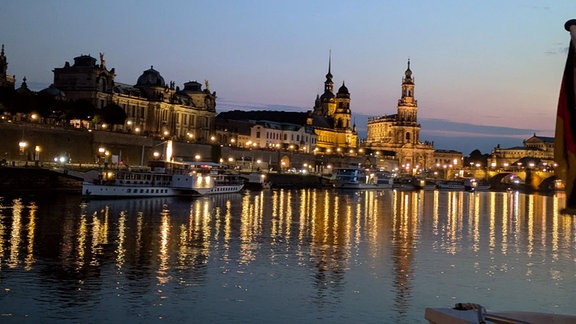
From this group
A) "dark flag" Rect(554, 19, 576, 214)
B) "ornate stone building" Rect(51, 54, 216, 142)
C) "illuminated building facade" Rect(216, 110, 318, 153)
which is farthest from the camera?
"illuminated building facade" Rect(216, 110, 318, 153)

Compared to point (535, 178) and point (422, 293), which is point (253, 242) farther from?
point (535, 178)

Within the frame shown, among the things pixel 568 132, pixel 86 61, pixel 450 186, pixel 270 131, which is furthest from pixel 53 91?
pixel 568 132

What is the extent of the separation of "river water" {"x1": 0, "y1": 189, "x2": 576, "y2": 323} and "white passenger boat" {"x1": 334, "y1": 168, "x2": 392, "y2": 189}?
189 feet

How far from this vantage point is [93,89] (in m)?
91.7

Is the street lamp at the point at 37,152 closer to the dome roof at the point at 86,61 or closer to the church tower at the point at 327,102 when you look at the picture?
the dome roof at the point at 86,61

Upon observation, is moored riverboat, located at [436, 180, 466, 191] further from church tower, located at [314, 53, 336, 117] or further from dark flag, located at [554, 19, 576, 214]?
dark flag, located at [554, 19, 576, 214]

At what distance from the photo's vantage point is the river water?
59.0ft

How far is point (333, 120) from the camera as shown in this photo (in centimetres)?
17400

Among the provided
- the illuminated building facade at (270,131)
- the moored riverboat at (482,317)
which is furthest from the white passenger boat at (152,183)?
the illuminated building facade at (270,131)

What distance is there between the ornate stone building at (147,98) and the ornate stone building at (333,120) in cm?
4591

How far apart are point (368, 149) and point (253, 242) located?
141997mm

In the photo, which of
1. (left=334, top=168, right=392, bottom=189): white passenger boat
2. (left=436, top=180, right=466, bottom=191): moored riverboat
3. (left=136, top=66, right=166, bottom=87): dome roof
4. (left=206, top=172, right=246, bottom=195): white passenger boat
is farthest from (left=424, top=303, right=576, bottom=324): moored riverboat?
(left=436, top=180, right=466, bottom=191): moored riverboat

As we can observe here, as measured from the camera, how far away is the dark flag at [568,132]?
7.26m

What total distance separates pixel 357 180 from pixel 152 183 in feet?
155
